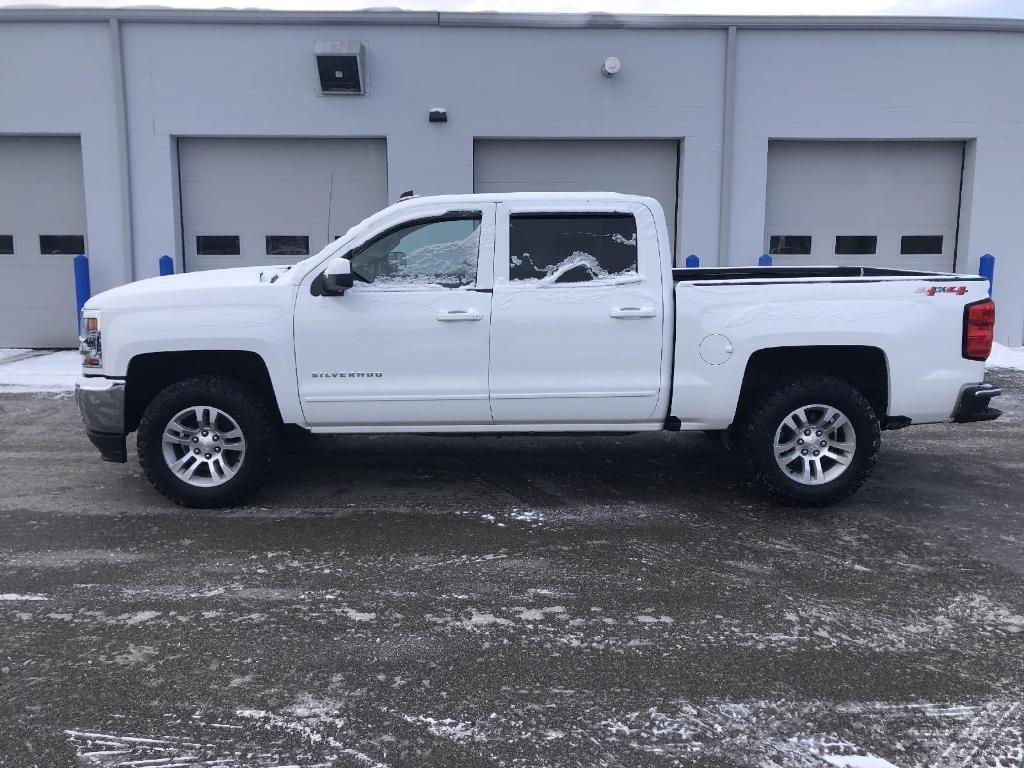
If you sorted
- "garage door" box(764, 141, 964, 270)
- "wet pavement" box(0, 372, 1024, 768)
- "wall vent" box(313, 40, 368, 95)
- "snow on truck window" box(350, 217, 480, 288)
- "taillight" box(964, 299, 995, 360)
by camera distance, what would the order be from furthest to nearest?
"garage door" box(764, 141, 964, 270), "wall vent" box(313, 40, 368, 95), "snow on truck window" box(350, 217, 480, 288), "taillight" box(964, 299, 995, 360), "wet pavement" box(0, 372, 1024, 768)

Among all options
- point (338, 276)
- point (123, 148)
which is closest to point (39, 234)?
point (123, 148)

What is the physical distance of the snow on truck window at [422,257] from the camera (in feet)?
18.4

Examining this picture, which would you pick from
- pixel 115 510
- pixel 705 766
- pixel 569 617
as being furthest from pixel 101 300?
pixel 705 766

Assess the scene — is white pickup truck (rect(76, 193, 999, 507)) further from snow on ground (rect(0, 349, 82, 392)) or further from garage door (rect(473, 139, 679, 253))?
garage door (rect(473, 139, 679, 253))

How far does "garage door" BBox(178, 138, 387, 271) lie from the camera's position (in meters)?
12.8

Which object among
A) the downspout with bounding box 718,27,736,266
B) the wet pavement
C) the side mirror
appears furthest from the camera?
the downspout with bounding box 718,27,736,266

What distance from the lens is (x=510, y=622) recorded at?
156 inches

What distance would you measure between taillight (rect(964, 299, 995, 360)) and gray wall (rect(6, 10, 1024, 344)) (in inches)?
296

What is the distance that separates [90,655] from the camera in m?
3.64

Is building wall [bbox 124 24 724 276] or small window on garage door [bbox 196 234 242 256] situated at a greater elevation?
building wall [bbox 124 24 724 276]

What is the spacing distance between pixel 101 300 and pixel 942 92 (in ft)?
38.8

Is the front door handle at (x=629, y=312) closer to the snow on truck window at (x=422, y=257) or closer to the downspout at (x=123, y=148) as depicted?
the snow on truck window at (x=422, y=257)

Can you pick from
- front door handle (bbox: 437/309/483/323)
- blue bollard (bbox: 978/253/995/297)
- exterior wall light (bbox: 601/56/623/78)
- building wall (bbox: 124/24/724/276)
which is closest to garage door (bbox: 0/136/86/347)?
building wall (bbox: 124/24/724/276)

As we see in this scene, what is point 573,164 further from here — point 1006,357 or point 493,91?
point 1006,357
